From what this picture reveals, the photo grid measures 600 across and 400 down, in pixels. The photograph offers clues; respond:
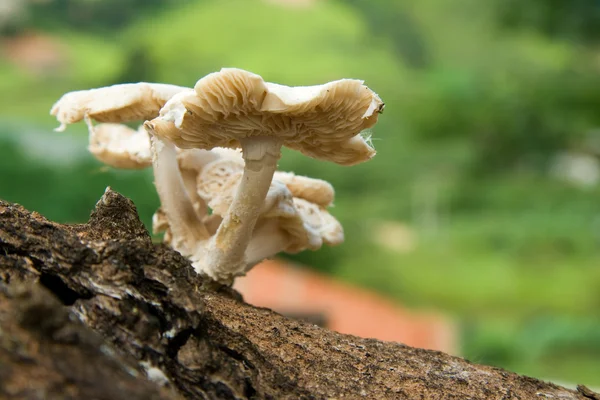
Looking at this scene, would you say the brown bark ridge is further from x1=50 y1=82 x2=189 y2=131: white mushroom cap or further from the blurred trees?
the blurred trees

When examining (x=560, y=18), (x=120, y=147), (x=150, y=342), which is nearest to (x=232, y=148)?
(x=120, y=147)

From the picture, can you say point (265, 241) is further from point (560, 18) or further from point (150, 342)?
point (560, 18)

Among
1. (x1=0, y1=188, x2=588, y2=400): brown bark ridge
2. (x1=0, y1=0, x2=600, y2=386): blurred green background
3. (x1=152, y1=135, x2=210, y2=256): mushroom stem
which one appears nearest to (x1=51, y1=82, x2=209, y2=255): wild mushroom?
(x1=152, y1=135, x2=210, y2=256): mushroom stem

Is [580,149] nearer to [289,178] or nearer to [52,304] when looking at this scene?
[289,178]

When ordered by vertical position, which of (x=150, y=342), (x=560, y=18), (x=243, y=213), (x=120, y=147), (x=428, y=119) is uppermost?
(x=428, y=119)

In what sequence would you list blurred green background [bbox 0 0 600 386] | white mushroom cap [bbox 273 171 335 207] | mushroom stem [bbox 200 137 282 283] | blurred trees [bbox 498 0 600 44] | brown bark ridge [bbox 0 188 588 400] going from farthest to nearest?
blurred green background [bbox 0 0 600 386] < blurred trees [bbox 498 0 600 44] < white mushroom cap [bbox 273 171 335 207] < mushroom stem [bbox 200 137 282 283] < brown bark ridge [bbox 0 188 588 400]
